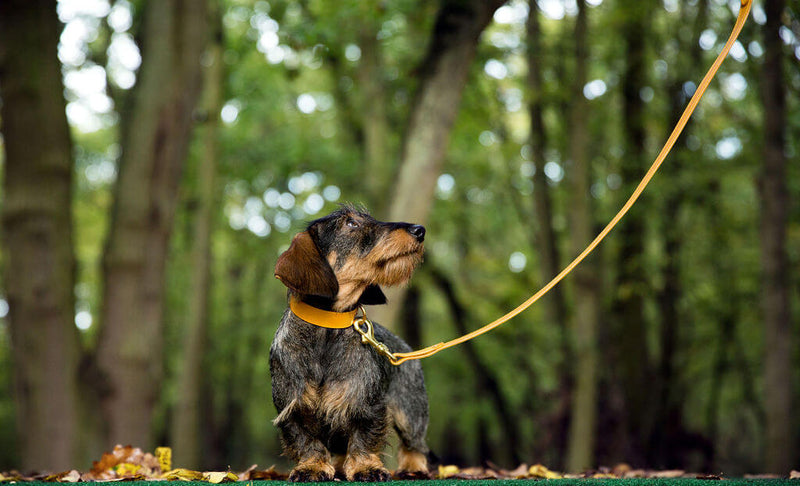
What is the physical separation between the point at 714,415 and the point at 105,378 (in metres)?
22.5

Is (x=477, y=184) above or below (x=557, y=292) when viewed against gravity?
above

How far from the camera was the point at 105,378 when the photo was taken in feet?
26.3

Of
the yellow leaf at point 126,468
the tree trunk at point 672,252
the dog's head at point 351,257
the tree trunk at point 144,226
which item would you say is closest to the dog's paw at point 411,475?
the dog's head at point 351,257

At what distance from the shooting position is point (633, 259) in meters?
16.6

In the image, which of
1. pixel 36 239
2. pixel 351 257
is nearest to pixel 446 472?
pixel 351 257

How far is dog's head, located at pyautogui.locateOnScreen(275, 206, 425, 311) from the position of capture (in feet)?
13.9

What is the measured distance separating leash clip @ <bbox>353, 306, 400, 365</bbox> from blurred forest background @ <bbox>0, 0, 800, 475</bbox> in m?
1.12

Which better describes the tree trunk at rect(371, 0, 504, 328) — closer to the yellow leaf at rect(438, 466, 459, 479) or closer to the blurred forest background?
the blurred forest background

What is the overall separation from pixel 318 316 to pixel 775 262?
9535mm

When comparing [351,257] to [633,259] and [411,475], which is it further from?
[633,259]

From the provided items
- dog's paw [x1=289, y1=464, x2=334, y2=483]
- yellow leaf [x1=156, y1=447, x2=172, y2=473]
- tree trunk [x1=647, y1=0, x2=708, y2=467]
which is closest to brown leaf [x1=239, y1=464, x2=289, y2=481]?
yellow leaf [x1=156, y1=447, x2=172, y2=473]

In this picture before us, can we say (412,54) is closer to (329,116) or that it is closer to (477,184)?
(477,184)

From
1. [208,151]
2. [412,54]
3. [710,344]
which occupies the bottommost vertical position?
[710,344]

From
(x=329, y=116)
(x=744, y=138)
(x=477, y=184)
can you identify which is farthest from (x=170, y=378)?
(x=744, y=138)
